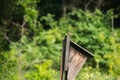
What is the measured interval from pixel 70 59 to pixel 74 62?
91mm

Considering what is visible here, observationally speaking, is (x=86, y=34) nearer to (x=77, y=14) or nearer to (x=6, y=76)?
(x=77, y=14)

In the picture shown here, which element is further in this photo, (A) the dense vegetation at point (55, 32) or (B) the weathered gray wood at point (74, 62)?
(A) the dense vegetation at point (55, 32)

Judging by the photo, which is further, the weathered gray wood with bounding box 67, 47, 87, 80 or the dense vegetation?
the dense vegetation

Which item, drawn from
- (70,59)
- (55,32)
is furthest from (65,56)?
(55,32)

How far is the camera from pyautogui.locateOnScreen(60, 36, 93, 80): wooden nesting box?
7.00 metres

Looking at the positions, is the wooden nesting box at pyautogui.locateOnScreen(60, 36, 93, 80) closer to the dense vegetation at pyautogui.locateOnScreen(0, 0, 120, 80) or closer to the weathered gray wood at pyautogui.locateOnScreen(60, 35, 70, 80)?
the weathered gray wood at pyautogui.locateOnScreen(60, 35, 70, 80)

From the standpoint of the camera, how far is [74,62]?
23.3 feet

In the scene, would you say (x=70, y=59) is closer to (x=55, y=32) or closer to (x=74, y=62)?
(x=74, y=62)

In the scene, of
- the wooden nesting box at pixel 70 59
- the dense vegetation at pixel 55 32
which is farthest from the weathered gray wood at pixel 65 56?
the dense vegetation at pixel 55 32

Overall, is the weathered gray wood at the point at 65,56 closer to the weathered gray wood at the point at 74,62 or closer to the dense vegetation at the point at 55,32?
the weathered gray wood at the point at 74,62

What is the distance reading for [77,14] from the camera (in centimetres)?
1912

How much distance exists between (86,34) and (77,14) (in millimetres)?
1982

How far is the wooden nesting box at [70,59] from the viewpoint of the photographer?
700 cm

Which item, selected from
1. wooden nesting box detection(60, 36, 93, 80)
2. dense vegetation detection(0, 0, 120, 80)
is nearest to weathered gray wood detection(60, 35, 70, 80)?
wooden nesting box detection(60, 36, 93, 80)
